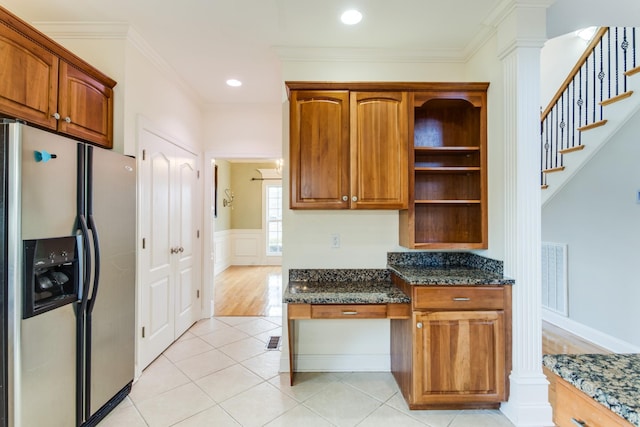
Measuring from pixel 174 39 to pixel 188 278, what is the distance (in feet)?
8.03

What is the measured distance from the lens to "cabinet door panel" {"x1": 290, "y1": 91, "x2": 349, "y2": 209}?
2.30 metres

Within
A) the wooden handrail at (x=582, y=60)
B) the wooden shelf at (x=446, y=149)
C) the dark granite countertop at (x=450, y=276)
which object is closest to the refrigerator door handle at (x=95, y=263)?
the dark granite countertop at (x=450, y=276)

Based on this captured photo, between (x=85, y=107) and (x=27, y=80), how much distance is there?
37 cm

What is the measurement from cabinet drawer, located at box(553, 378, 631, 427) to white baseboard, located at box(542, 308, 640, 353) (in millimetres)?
2857

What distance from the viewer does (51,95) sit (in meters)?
1.85

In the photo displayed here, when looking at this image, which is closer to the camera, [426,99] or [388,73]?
[426,99]

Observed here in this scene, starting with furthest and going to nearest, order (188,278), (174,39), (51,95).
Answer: (188,278), (174,39), (51,95)

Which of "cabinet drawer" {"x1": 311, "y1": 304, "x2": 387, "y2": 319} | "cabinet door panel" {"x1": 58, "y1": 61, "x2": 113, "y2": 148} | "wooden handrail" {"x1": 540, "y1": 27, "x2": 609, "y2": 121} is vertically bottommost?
"cabinet drawer" {"x1": 311, "y1": 304, "x2": 387, "y2": 319}

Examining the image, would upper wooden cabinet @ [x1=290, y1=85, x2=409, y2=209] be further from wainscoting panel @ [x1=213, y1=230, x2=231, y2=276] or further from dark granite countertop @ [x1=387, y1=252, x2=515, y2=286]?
wainscoting panel @ [x1=213, y1=230, x2=231, y2=276]

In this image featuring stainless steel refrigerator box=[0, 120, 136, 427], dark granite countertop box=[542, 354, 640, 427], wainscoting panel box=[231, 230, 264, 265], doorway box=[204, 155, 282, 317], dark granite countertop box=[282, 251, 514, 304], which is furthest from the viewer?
wainscoting panel box=[231, 230, 264, 265]

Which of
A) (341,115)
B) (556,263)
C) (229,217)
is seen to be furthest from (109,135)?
(229,217)

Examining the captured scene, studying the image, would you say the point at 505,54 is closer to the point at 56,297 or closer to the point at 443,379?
the point at 443,379

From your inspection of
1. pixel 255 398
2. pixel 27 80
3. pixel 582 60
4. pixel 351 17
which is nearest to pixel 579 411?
pixel 255 398

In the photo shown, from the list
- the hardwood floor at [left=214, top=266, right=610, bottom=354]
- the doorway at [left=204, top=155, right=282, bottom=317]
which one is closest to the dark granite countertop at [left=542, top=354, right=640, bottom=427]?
the hardwood floor at [left=214, top=266, right=610, bottom=354]
